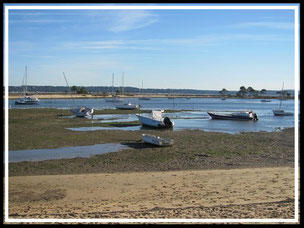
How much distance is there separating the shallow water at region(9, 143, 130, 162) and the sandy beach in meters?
3.96

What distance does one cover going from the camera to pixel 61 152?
19.5m

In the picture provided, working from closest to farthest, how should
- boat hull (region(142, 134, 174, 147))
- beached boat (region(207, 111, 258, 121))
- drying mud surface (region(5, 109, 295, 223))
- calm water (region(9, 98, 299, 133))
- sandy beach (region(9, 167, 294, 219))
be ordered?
sandy beach (region(9, 167, 294, 219))
drying mud surface (region(5, 109, 295, 223))
boat hull (region(142, 134, 174, 147))
calm water (region(9, 98, 299, 133))
beached boat (region(207, 111, 258, 121))

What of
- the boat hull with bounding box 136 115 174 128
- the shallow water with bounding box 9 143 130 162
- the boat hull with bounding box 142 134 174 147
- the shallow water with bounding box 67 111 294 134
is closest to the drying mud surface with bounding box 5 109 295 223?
the boat hull with bounding box 142 134 174 147

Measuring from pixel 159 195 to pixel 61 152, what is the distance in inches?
397

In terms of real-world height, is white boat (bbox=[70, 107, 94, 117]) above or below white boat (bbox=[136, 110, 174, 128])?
above

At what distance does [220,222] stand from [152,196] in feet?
14.4

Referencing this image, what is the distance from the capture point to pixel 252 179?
502 inches

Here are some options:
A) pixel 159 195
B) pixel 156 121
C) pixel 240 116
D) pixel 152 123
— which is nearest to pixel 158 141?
pixel 159 195

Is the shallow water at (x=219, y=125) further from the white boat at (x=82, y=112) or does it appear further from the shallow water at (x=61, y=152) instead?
the shallow water at (x=61, y=152)

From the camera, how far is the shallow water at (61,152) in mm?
17781

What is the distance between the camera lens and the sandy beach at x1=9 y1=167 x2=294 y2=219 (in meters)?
8.49

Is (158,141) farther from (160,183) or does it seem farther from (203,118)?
(203,118)

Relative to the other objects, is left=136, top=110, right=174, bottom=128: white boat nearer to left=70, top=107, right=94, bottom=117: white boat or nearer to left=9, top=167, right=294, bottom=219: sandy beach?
left=70, top=107, right=94, bottom=117: white boat

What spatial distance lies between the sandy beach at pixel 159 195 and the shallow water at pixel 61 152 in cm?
396
